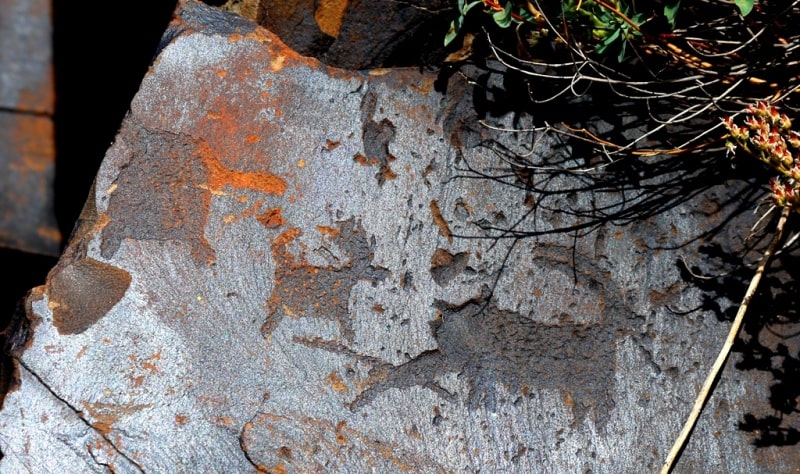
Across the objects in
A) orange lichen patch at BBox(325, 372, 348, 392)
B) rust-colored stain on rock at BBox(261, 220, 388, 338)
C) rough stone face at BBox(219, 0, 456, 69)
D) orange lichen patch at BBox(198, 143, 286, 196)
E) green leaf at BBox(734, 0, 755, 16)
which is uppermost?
green leaf at BBox(734, 0, 755, 16)

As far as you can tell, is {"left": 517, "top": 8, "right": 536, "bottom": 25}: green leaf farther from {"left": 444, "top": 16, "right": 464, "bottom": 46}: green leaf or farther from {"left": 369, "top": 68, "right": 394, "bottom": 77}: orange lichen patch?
{"left": 369, "top": 68, "right": 394, "bottom": 77}: orange lichen patch

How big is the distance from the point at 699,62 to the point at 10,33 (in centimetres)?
213

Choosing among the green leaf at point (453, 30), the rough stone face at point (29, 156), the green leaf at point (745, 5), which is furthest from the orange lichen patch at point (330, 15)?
the rough stone face at point (29, 156)

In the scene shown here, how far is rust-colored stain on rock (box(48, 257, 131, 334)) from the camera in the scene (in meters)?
1.25

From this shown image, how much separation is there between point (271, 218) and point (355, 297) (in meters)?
0.20

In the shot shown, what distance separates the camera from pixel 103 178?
132 centimetres

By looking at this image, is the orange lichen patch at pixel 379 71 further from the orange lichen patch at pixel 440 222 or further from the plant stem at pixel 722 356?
the plant stem at pixel 722 356

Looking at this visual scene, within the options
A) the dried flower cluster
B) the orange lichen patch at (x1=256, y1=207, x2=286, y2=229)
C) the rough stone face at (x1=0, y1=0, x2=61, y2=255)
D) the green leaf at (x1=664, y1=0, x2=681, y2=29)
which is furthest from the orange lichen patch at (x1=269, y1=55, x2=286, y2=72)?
the rough stone face at (x1=0, y1=0, x2=61, y2=255)

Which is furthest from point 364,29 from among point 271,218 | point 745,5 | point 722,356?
point 722,356

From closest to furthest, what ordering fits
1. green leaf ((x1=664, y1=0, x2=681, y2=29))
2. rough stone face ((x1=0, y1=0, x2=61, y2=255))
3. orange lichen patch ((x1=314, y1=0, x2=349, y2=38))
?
green leaf ((x1=664, y1=0, x2=681, y2=29)) < orange lichen patch ((x1=314, y1=0, x2=349, y2=38)) < rough stone face ((x1=0, y1=0, x2=61, y2=255))

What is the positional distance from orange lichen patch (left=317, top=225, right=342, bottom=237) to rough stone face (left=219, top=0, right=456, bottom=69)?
0.32 m

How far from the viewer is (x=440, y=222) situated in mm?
1409

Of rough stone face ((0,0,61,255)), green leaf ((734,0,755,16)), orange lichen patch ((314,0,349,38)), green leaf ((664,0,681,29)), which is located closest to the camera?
green leaf ((734,0,755,16))

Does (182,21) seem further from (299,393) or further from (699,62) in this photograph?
(699,62)
